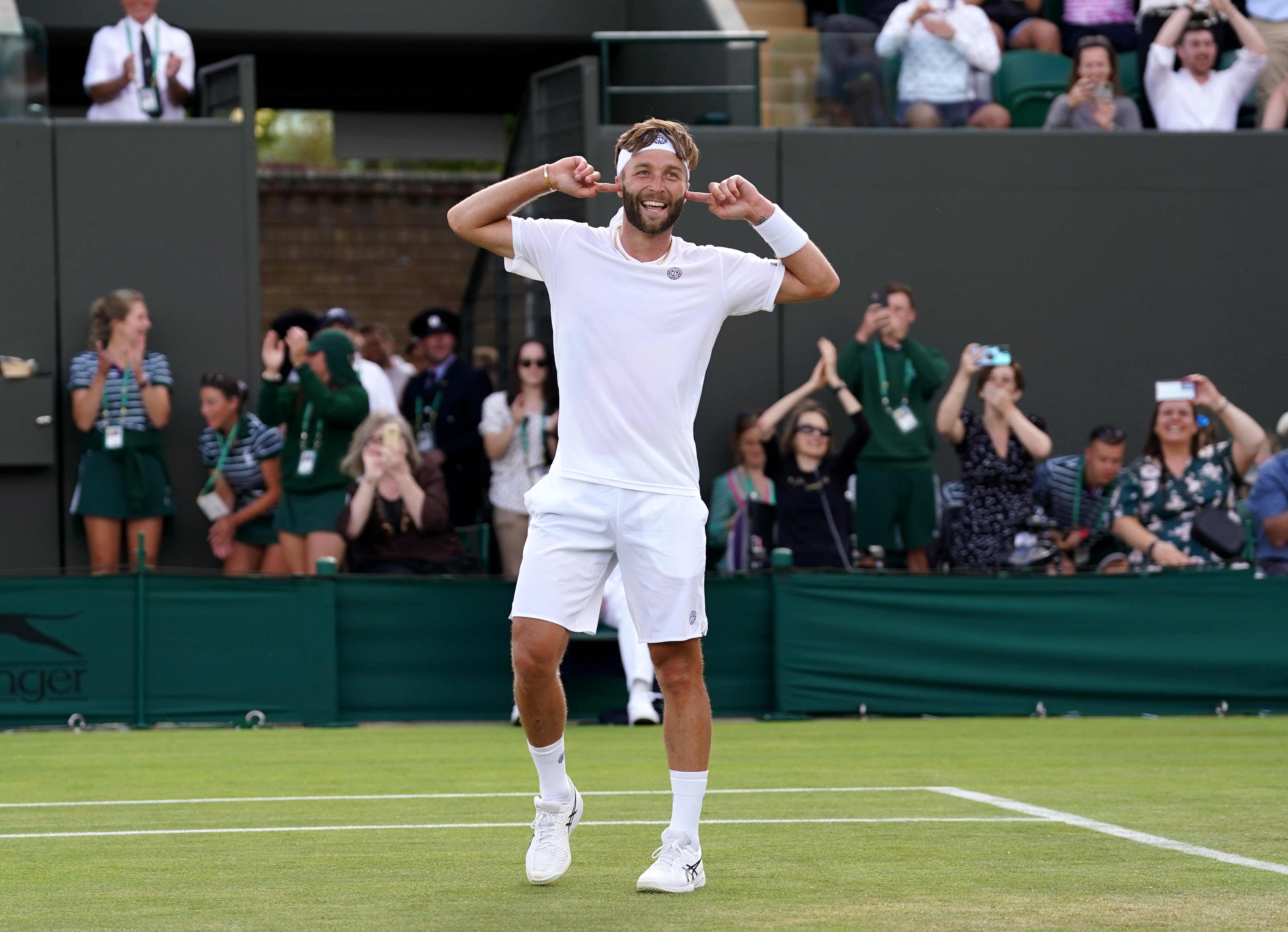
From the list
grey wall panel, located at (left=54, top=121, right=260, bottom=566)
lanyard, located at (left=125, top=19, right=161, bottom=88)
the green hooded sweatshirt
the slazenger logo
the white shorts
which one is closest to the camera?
the white shorts

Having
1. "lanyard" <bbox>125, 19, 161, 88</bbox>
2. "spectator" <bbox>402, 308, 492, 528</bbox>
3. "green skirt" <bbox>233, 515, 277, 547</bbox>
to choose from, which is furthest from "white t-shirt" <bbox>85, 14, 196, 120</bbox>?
"green skirt" <bbox>233, 515, 277, 547</bbox>

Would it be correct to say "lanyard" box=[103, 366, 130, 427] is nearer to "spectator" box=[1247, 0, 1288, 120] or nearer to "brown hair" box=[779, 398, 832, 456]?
"brown hair" box=[779, 398, 832, 456]

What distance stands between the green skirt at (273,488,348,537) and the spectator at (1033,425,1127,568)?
5.13m

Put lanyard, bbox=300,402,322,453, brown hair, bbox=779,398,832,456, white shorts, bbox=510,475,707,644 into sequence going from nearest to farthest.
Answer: white shorts, bbox=510,475,707,644
lanyard, bbox=300,402,322,453
brown hair, bbox=779,398,832,456

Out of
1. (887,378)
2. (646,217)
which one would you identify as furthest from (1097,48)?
(646,217)

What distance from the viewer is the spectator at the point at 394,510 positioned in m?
12.7

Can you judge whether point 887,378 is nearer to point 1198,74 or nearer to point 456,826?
point 1198,74

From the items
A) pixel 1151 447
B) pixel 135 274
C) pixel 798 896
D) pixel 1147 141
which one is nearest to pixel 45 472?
pixel 135 274

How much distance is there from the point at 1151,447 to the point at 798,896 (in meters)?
8.46

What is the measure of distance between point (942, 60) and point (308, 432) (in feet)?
20.2

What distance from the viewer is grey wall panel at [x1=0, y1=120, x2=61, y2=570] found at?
14.8 meters

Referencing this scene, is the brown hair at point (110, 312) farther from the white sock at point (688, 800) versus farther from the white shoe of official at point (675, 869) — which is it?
the white shoe of official at point (675, 869)

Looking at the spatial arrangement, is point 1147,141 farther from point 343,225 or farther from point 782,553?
point 343,225

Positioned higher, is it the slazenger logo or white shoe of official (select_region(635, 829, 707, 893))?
white shoe of official (select_region(635, 829, 707, 893))
